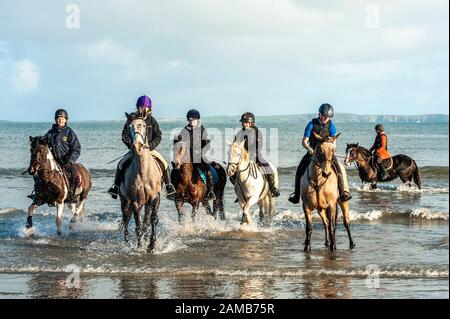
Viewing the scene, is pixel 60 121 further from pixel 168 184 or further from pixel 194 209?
pixel 194 209

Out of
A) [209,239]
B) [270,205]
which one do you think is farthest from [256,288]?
[270,205]

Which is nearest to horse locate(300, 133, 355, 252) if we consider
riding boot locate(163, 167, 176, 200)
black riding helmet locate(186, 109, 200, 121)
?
riding boot locate(163, 167, 176, 200)

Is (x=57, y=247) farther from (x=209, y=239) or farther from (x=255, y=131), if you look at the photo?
(x=255, y=131)

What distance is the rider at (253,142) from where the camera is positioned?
16375 mm

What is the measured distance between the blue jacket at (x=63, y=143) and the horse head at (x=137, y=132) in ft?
13.0

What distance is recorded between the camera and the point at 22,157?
157 ft

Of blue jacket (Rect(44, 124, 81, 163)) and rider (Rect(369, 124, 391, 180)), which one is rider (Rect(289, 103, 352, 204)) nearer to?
blue jacket (Rect(44, 124, 81, 163))

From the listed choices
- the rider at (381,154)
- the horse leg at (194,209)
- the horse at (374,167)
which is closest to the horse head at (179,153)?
the horse leg at (194,209)

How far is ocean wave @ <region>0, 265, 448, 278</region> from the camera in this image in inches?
472

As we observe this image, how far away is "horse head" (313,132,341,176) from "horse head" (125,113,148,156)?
321cm

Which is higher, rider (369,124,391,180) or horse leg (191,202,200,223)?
rider (369,124,391,180)

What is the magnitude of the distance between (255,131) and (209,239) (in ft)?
8.90

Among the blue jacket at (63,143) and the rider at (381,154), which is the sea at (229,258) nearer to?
the blue jacket at (63,143)

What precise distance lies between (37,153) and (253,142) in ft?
16.0
